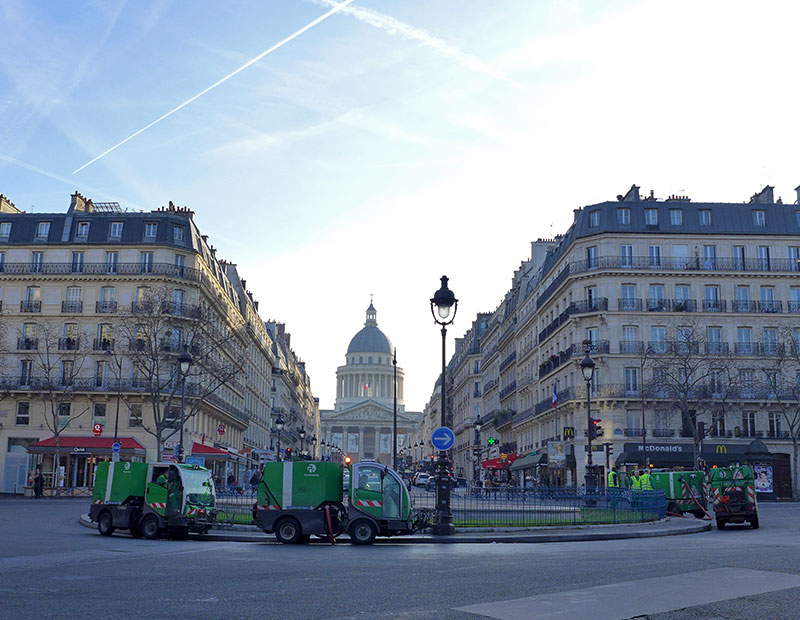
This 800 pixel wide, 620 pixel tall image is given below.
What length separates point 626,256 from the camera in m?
52.9

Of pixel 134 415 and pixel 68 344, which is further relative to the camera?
pixel 68 344

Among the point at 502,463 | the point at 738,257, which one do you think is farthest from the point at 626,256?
the point at 502,463

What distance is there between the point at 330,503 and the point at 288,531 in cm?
119

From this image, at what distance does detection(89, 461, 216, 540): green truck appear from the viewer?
2267 cm

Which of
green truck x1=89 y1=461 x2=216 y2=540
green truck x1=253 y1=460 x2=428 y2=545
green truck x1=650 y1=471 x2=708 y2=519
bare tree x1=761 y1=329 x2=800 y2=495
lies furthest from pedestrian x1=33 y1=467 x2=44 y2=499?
bare tree x1=761 y1=329 x2=800 y2=495

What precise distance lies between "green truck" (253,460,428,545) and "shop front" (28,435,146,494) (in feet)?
110

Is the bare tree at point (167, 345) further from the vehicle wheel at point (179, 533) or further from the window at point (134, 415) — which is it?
the vehicle wheel at point (179, 533)

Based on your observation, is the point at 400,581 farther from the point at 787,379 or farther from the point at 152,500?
the point at 787,379

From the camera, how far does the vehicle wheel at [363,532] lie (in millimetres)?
21047

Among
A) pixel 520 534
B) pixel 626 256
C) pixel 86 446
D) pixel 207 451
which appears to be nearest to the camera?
pixel 520 534

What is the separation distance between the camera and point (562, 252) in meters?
57.9

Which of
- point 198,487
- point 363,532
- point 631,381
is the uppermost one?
point 631,381

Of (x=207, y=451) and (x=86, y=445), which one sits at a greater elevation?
(x=86, y=445)

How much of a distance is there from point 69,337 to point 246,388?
24721 millimetres
